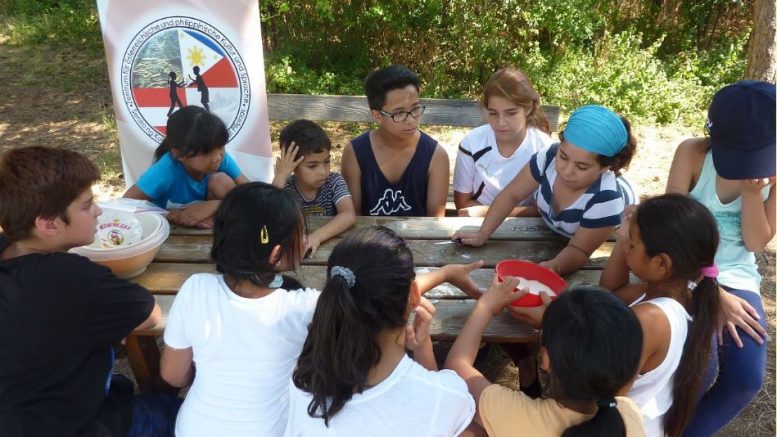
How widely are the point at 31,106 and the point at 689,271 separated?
22.9 ft

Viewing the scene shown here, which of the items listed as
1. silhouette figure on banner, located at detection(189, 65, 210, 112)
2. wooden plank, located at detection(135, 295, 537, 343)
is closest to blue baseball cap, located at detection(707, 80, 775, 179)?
wooden plank, located at detection(135, 295, 537, 343)

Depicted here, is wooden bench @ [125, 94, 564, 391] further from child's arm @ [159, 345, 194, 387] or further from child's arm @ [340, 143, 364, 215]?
child's arm @ [340, 143, 364, 215]

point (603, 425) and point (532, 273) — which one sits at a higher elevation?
point (532, 273)

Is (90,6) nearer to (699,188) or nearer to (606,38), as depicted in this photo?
(606,38)

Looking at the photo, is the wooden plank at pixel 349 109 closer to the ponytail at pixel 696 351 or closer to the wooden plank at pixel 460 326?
the wooden plank at pixel 460 326

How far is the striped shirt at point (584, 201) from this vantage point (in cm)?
225

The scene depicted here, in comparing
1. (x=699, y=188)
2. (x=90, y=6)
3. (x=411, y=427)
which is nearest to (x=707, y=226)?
(x=699, y=188)

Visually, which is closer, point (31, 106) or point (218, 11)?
point (218, 11)

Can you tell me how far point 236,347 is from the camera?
1675mm

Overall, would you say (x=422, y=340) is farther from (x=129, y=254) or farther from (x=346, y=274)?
(x=129, y=254)

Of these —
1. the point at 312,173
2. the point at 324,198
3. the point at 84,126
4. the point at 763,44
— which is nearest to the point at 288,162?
the point at 312,173

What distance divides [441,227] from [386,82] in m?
0.75

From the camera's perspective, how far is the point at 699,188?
2229 millimetres

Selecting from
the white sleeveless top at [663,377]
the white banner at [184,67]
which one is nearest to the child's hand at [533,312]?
the white sleeveless top at [663,377]
